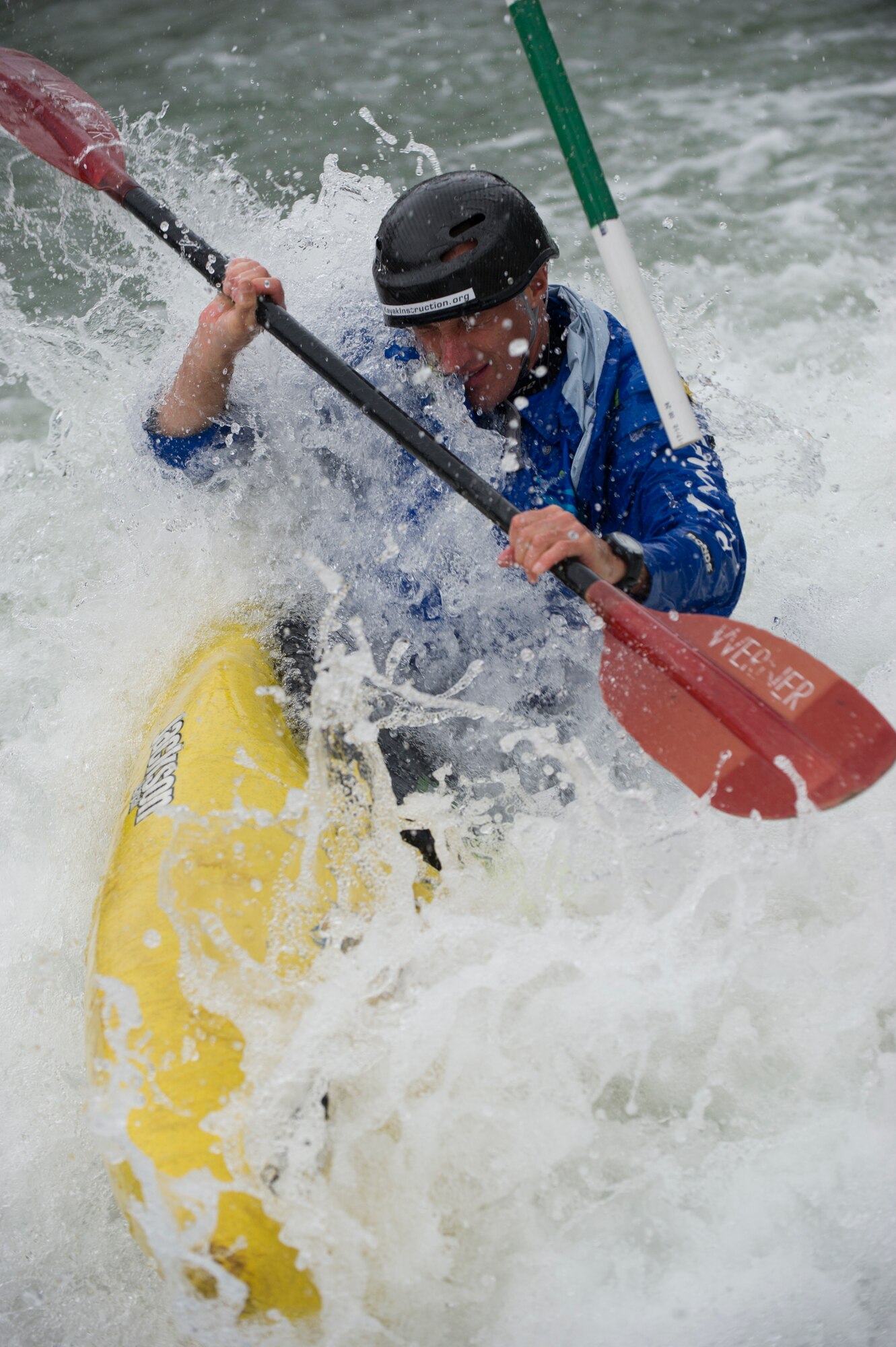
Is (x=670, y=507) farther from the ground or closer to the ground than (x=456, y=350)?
closer to the ground

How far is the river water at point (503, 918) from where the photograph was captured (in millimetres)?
1365

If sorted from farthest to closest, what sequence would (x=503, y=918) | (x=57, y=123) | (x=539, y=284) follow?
(x=57, y=123) < (x=539, y=284) < (x=503, y=918)

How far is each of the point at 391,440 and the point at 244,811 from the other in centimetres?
89

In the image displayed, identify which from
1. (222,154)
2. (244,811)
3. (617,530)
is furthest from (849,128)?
(244,811)

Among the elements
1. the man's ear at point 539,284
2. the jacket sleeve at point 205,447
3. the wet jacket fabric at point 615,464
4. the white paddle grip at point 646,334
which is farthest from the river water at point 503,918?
the white paddle grip at point 646,334

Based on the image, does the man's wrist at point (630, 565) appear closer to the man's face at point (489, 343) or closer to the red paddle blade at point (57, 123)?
the man's face at point (489, 343)

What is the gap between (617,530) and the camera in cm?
191

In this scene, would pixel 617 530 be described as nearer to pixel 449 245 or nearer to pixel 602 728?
pixel 602 728

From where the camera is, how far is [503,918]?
4.97 ft

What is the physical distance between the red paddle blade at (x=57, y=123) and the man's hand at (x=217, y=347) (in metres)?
0.70

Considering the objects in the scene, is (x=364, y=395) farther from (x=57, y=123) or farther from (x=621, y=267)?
(x=57, y=123)

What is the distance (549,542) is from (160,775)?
0.77 metres

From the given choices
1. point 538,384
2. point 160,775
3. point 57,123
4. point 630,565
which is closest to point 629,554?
point 630,565

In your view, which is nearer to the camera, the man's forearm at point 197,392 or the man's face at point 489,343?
the man's face at point 489,343
